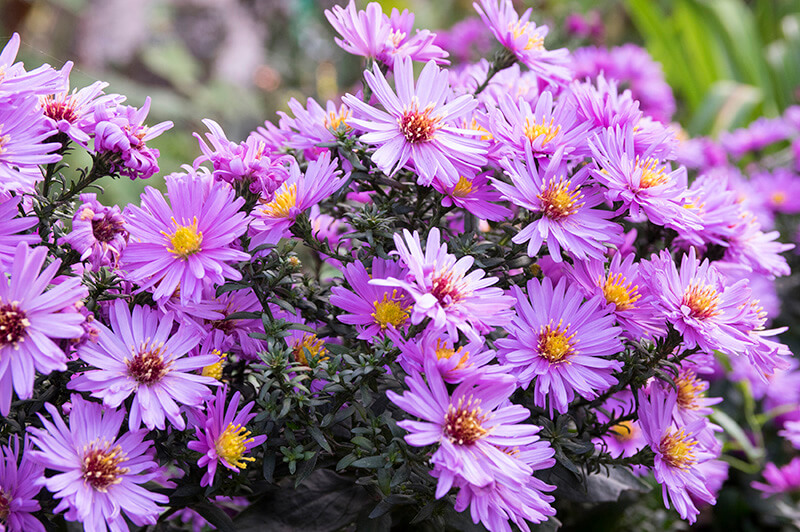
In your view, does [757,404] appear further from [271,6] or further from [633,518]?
[271,6]

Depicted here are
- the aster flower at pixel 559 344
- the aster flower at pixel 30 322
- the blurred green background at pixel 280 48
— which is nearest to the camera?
the aster flower at pixel 30 322

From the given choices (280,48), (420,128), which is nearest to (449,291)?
(420,128)

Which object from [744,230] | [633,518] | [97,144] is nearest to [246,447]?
[97,144]

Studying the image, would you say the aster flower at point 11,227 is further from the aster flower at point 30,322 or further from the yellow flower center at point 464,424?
the yellow flower center at point 464,424

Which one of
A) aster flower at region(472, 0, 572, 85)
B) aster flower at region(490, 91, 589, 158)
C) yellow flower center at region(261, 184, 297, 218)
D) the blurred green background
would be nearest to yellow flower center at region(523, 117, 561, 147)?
aster flower at region(490, 91, 589, 158)

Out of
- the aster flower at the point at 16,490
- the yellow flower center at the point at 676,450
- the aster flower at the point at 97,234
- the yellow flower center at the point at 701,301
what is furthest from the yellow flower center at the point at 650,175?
the aster flower at the point at 16,490
